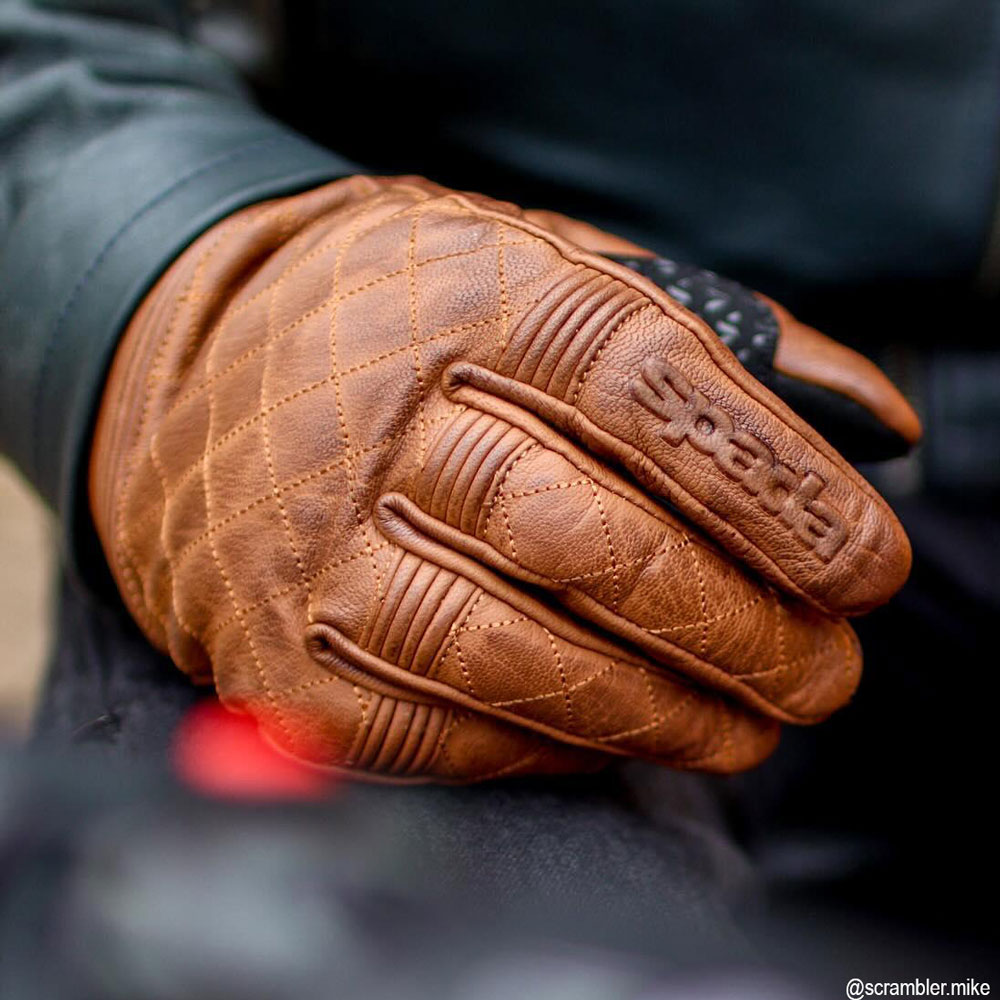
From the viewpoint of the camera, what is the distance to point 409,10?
2.44 feet

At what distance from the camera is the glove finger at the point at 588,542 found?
1.65ft

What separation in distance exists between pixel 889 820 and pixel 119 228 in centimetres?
87

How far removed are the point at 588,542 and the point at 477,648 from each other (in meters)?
0.09

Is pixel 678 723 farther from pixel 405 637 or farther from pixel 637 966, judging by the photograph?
pixel 637 966

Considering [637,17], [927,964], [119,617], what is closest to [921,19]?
[637,17]

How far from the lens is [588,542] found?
50 centimetres

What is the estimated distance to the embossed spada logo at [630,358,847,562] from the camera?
49cm

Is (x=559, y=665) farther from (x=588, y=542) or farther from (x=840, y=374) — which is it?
(x=840, y=374)

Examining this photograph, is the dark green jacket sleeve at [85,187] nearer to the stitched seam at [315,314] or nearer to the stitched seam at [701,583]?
the stitched seam at [315,314]

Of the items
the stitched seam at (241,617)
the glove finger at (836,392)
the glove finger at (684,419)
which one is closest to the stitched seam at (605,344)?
the glove finger at (684,419)

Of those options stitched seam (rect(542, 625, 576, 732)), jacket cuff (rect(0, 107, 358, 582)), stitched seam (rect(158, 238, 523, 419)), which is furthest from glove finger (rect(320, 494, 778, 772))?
jacket cuff (rect(0, 107, 358, 582))

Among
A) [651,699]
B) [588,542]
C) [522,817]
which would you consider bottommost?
[522,817]

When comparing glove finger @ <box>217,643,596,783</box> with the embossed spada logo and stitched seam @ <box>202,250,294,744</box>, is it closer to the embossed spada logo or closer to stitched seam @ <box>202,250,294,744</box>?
stitched seam @ <box>202,250,294,744</box>

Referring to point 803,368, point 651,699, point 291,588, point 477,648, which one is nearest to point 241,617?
point 291,588
